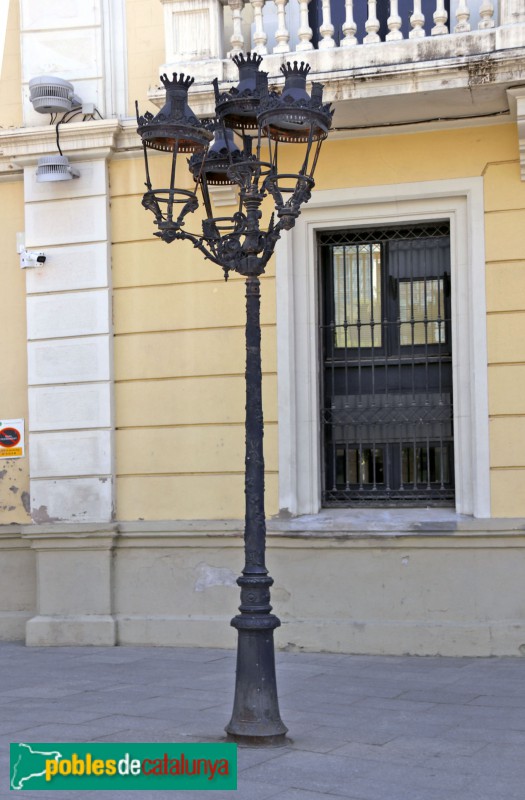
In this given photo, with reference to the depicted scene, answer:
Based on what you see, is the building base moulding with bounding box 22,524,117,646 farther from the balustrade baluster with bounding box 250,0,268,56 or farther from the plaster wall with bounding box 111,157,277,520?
the balustrade baluster with bounding box 250,0,268,56

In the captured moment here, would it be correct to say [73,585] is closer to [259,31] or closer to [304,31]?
[259,31]

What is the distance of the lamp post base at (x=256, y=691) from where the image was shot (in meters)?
6.86

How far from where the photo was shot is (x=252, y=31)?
36.1 ft

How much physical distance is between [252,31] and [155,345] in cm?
329

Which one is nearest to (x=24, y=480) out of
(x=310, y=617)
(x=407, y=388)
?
(x=310, y=617)

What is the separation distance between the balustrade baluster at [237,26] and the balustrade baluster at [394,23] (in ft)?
4.84

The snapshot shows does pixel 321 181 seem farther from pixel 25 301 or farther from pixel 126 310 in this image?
pixel 25 301

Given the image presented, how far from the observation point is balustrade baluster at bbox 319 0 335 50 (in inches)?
410

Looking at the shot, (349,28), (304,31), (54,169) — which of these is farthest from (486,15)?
(54,169)

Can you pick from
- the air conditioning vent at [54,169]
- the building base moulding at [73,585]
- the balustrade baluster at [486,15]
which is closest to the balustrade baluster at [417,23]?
the balustrade baluster at [486,15]

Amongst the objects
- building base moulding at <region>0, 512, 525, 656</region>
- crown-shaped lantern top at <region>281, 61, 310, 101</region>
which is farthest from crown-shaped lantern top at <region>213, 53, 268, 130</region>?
building base moulding at <region>0, 512, 525, 656</region>

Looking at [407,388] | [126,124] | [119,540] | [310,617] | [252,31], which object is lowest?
[310,617]

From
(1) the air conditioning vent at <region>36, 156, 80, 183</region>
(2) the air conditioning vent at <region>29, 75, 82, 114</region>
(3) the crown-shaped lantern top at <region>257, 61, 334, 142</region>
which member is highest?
(2) the air conditioning vent at <region>29, 75, 82, 114</region>

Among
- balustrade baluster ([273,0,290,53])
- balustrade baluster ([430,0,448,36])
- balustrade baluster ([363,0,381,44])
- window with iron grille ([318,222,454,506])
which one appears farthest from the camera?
window with iron grille ([318,222,454,506])
